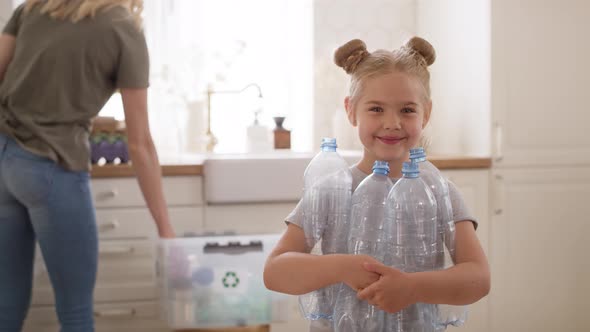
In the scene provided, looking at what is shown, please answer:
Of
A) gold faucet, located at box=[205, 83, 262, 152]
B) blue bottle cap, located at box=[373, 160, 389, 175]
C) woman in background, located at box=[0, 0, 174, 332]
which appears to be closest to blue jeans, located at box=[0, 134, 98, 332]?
woman in background, located at box=[0, 0, 174, 332]

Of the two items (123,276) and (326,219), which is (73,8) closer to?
(326,219)

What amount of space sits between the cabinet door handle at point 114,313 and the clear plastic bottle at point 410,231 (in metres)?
1.60

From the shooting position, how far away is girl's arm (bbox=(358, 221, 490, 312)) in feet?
2.83

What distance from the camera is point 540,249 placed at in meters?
2.58

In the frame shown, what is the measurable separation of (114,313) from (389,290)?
1669 millimetres

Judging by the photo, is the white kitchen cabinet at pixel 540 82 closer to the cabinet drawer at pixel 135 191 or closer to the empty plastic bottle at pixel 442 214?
the cabinet drawer at pixel 135 191

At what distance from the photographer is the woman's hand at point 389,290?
0.86 metres

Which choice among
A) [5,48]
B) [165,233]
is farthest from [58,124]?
[165,233]

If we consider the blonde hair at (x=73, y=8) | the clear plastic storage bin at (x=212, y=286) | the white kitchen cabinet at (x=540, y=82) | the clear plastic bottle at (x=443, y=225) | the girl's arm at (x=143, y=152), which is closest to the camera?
the clear plastic bottle at (x=443, y=225)

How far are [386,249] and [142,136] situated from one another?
95 cm

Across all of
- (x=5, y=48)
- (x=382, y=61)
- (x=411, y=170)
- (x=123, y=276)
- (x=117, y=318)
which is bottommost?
(x=117, y=318)

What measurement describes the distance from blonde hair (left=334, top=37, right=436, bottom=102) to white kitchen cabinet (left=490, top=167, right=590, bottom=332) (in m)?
1.57

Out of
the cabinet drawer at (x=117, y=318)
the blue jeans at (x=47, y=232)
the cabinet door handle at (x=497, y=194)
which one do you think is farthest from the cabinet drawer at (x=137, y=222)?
the cabinet door handle at (x=497, y=194)

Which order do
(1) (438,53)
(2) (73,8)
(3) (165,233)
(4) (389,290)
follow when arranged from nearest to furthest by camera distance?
(4) (389,290) < (2) (73,8) < (3) (165,233) < (1) (438,53)
